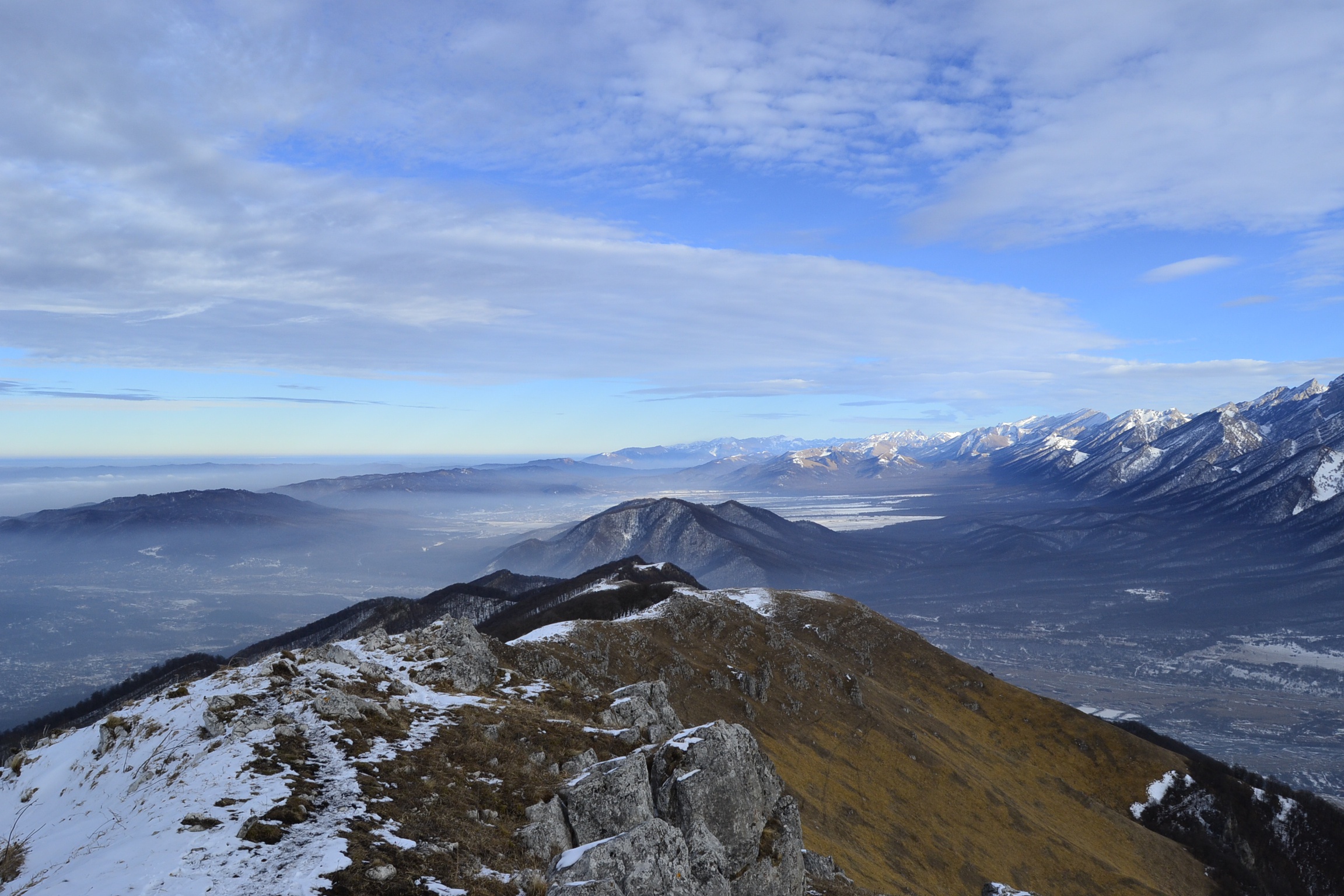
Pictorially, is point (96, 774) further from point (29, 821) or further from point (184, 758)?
point (184, 758)

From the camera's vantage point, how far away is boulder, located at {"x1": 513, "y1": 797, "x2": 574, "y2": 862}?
20.9 m

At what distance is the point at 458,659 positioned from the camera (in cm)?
4184

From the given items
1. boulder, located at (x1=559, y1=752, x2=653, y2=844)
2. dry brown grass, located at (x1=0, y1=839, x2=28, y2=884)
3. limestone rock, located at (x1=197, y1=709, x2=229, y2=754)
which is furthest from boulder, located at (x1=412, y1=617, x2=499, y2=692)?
dry brown grass, located at (x1=0, y1=839, x2=28, y2=884)

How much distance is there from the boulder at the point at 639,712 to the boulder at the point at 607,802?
498 inches

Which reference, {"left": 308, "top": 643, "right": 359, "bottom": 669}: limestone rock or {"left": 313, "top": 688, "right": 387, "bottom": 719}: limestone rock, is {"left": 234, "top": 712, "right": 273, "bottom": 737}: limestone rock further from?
{"left": 308, "top": 643, "right": 359, "bottom": 669}: limestone rock

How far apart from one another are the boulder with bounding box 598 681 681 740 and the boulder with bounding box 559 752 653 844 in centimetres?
1264

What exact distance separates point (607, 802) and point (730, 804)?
5.75 metres

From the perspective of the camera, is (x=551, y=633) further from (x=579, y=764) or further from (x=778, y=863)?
(x=778, y=863)

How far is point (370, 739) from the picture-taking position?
2600 cm

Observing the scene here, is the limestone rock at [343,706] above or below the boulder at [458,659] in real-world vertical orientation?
above

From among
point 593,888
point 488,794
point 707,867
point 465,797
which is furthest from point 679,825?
A: point 593,888

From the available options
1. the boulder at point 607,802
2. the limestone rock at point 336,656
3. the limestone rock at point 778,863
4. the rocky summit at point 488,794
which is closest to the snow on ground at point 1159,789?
the rocky summit at point 488,794

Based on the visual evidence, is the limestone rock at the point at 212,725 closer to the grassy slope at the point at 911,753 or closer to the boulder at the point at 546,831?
the boulder at the point at 546,831

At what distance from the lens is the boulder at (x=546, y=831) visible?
20.9m
